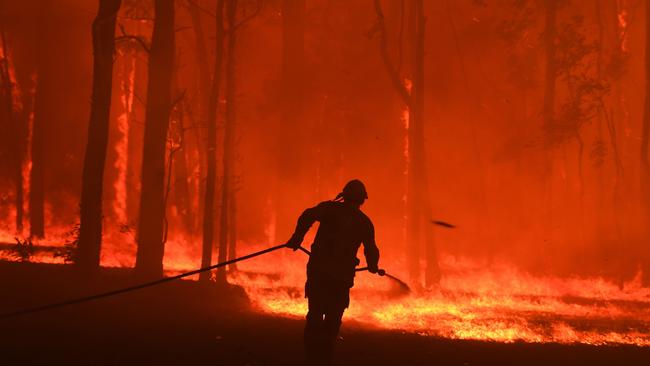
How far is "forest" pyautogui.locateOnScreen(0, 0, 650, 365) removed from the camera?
11695mm

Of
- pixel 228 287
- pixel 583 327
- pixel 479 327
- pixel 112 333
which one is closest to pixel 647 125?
pixel 583 327

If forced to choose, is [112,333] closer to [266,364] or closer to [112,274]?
[266,364]

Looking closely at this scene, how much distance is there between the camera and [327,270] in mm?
7148

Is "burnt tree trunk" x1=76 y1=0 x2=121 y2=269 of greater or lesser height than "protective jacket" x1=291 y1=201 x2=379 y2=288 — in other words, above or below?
above

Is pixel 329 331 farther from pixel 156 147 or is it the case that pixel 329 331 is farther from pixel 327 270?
pixel 156 147

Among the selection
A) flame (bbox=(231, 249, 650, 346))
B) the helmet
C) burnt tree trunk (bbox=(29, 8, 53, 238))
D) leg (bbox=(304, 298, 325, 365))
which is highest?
burnt tree trunk (bbox=(29, 8, 53, 238))

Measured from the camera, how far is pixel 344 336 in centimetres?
1026

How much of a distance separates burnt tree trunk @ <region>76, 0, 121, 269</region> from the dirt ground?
2.18 feet

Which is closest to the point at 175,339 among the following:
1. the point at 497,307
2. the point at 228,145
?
the point at 228,145

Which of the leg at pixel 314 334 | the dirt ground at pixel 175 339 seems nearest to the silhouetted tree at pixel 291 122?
the dirt ground at pixel 175 339

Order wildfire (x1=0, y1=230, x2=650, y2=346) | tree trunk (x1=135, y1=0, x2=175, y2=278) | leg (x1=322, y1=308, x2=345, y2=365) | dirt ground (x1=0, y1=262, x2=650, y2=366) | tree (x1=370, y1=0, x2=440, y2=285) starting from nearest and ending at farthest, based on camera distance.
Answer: leg (x1=322, y1=308, x2=345, y2=365), dirt ground (x1=0, y1=262, x2=650, y2=366), wildfire (x1=0, y1=230, x2=650, y2=346), tree trunk (x1=135, y1=0, x2=175, y2=278), tree (x1=370, y1=0, x2=440, y2=285)

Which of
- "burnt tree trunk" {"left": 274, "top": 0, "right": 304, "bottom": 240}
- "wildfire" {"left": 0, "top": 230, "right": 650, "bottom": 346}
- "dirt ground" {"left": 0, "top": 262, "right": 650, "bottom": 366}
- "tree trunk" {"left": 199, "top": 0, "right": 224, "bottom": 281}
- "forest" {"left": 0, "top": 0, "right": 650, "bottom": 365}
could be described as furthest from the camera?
"burnt tree trunk" {"left": 274, "top": 0, "right": 304, "bottom": 240}

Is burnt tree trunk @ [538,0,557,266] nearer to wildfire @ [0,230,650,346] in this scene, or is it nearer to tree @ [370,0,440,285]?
wildfire @ [0,230,650,346]

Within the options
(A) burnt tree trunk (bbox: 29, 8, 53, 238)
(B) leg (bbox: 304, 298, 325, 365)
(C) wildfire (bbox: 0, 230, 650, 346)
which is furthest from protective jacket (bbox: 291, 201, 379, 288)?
(A) burnt tree trunk (bbox: 29, 8, 53, 238)
